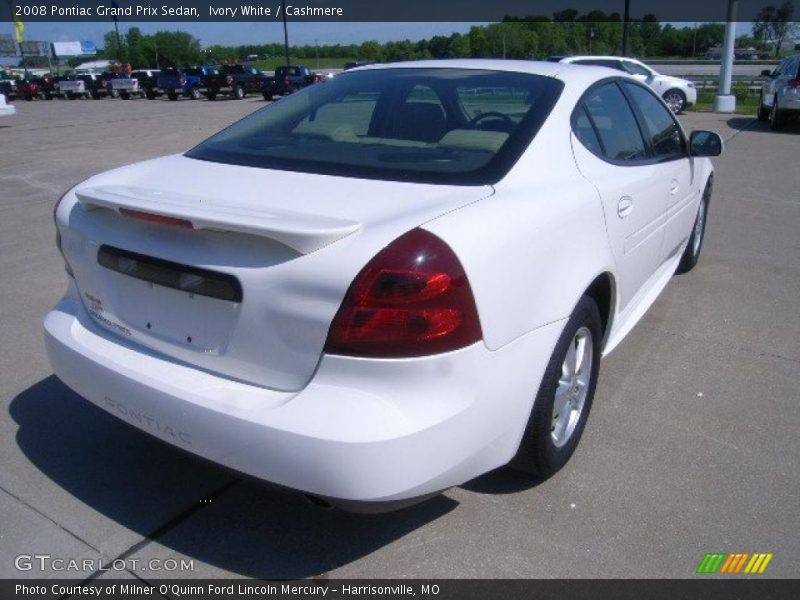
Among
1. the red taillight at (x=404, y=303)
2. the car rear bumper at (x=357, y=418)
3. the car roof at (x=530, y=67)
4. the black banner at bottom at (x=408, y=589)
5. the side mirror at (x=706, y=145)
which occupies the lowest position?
the black banner at bottom at (x=408, y=589)

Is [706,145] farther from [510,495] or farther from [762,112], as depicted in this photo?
[762,112]

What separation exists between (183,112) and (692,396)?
24.3m

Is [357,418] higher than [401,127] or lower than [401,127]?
lower

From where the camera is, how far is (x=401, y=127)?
296 cm

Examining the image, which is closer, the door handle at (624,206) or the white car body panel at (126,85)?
the door handle at (624,206)

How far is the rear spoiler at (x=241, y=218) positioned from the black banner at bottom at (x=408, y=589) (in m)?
1.08

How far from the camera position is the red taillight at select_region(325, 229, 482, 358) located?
1936 mm

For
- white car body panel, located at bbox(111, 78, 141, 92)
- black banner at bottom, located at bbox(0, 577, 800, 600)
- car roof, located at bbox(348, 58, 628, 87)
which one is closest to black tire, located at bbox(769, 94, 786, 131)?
car roof, located at bbox(348, 58, 628, 87)

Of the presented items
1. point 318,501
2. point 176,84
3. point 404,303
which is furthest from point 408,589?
point 176,84

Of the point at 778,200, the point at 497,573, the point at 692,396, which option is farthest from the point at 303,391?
the point at 778,200

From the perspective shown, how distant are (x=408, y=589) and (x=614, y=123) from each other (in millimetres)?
2248

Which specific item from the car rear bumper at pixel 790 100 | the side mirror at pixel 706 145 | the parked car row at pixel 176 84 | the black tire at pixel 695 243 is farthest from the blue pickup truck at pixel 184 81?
the side mirror at pixel 706 145

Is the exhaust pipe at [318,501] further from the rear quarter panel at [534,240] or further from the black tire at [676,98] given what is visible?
the black tire at [676,98]

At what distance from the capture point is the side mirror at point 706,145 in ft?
13.4
